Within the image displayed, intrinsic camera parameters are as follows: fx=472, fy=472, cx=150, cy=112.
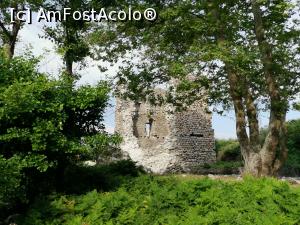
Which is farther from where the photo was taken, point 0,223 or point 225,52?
point 225,52

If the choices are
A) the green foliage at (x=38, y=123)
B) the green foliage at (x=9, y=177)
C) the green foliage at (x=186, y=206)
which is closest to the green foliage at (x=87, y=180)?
the green foliage at (x=38, y=123)

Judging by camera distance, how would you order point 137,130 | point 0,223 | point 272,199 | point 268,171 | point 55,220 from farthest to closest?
point 137,130, point 268,171, point 0,223, point 55,220, point 272,199

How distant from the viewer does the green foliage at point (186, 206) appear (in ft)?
25.7

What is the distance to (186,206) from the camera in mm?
8773

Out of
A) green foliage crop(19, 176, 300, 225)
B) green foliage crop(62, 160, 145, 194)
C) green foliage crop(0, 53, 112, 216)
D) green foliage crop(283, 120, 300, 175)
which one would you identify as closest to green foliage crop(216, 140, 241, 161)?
green foliage crop(283, 120, 300, 175)

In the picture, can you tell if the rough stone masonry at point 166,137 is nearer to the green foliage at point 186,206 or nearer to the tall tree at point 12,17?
the tall tree at point 12,17

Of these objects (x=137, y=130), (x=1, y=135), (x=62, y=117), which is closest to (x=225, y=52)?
(x=62, y=117)

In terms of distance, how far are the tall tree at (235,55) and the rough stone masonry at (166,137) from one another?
1098 centimetres

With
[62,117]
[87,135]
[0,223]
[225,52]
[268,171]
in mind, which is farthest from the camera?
[268,171]

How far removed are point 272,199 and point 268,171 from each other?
24.3 feet

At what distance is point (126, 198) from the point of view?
30.9ft

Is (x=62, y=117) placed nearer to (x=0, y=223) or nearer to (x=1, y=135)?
(x=1, y=135)

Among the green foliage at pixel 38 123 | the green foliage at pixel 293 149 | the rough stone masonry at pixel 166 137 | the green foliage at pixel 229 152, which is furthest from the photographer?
the green foliage at pixel 229 152

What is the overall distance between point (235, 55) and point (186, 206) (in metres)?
6.63
